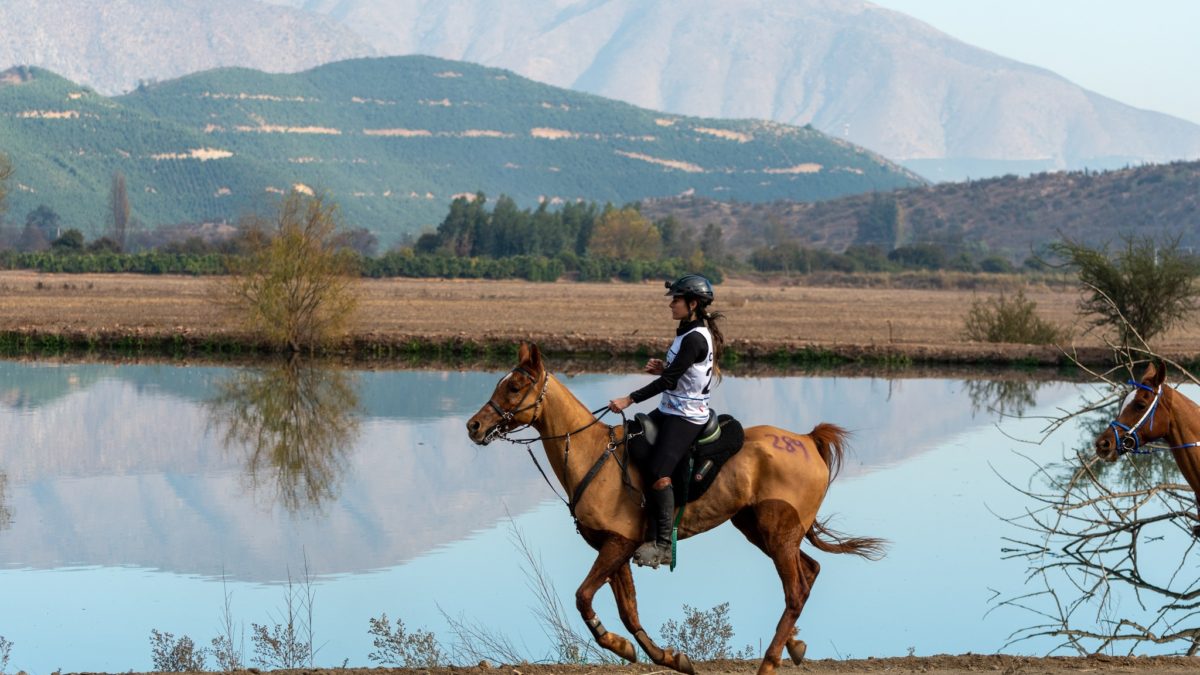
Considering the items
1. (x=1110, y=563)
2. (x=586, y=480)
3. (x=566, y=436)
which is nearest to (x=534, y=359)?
(x=566, y=436)

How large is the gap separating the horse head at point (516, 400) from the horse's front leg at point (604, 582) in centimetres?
93

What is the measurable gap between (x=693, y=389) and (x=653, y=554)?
1050 millimetres

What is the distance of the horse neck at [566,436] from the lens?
9625mm

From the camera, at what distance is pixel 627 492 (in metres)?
9.72

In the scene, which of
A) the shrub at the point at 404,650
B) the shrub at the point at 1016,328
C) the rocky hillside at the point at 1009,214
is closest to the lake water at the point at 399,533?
the shrub at the point at 404,650

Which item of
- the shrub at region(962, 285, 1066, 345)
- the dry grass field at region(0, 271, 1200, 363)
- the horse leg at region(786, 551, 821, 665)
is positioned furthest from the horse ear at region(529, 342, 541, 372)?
the shrub at region(962, 285, 1066, 345)

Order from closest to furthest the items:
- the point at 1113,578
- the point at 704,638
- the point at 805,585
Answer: the point at 805,585 → the point at 1113,578 → the point at 704,638

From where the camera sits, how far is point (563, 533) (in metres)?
17.2

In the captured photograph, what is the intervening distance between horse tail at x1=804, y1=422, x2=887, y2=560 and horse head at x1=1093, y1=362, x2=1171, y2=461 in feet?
5.38

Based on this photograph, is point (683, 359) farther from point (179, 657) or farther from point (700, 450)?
point (179, 657)

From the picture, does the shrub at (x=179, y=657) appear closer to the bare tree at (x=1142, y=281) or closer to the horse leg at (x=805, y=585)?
the horse leg at (x=805, y=585)

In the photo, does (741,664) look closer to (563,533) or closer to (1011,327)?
(563,533)

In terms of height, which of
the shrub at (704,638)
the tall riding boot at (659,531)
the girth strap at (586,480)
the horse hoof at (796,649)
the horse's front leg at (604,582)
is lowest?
the shrub at (704,638)

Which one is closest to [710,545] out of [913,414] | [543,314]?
[913,414]
